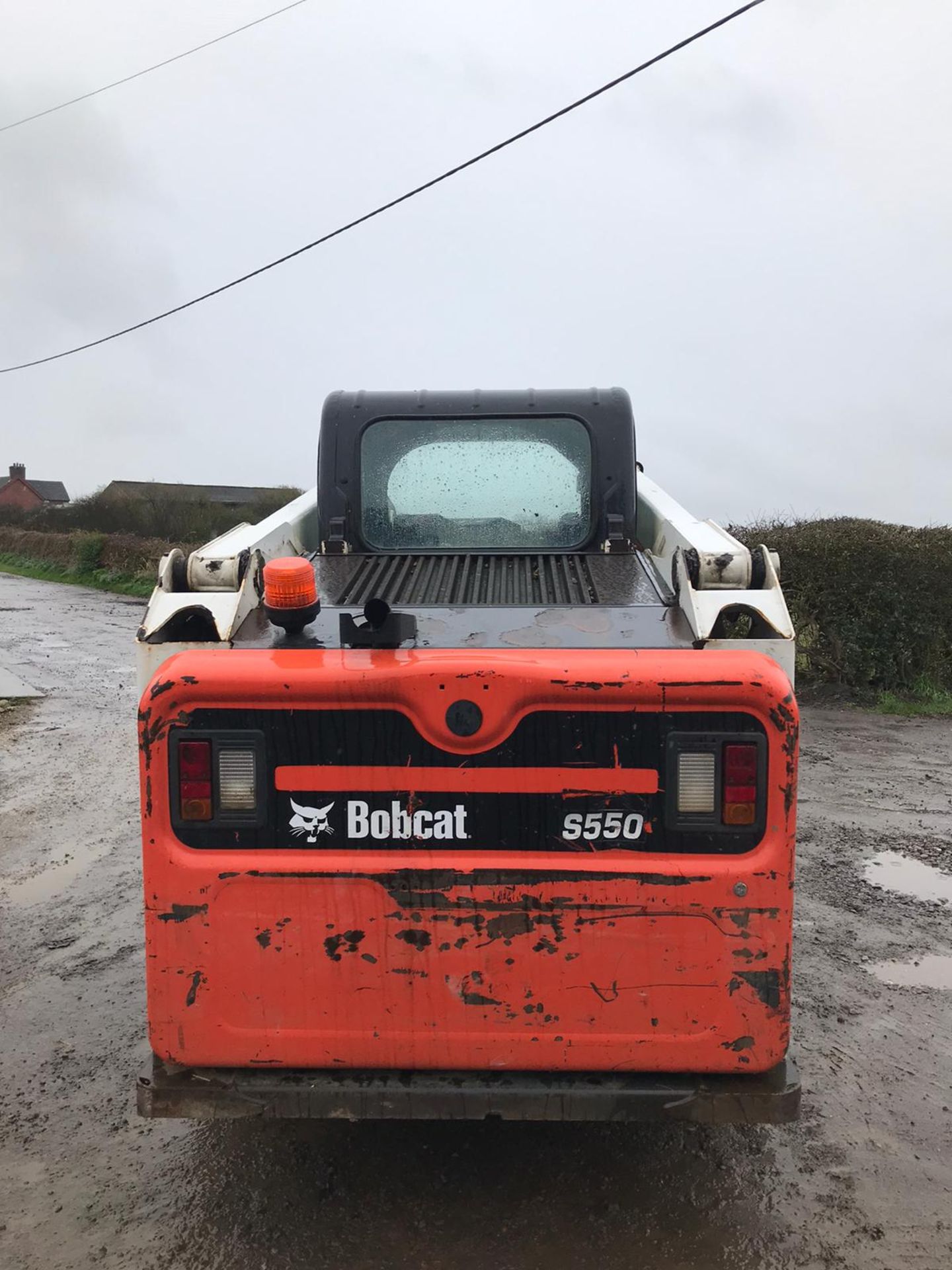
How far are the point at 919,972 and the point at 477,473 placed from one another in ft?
9.80

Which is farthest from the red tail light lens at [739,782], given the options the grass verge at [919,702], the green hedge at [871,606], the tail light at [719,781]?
the grass verge at [919,702]

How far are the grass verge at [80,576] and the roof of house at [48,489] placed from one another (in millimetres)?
50394

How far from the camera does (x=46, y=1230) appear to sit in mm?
2742

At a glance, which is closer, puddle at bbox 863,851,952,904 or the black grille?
the black grille

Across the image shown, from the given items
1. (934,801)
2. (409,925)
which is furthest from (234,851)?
(934,801)

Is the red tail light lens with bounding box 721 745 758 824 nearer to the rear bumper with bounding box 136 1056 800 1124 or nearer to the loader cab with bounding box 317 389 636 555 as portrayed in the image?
the rear bumper with bounding box 136 1056 800 1124

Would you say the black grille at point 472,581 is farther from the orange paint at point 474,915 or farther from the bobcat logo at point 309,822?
the bobcat logo at point 309,822

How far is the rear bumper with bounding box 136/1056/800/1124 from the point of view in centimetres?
241

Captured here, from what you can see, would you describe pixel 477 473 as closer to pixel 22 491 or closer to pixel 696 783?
pixel 696 783

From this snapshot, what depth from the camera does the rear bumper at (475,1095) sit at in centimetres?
241

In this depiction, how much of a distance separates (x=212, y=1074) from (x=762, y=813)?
4.99ft

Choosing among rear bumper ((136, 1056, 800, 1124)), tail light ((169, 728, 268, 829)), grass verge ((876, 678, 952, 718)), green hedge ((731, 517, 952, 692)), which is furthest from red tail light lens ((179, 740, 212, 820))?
grass verge ((876, 678, 952, 718))

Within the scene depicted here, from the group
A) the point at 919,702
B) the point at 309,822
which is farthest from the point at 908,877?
the point at 919,702

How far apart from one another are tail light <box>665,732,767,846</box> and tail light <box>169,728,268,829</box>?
1.00 metres
